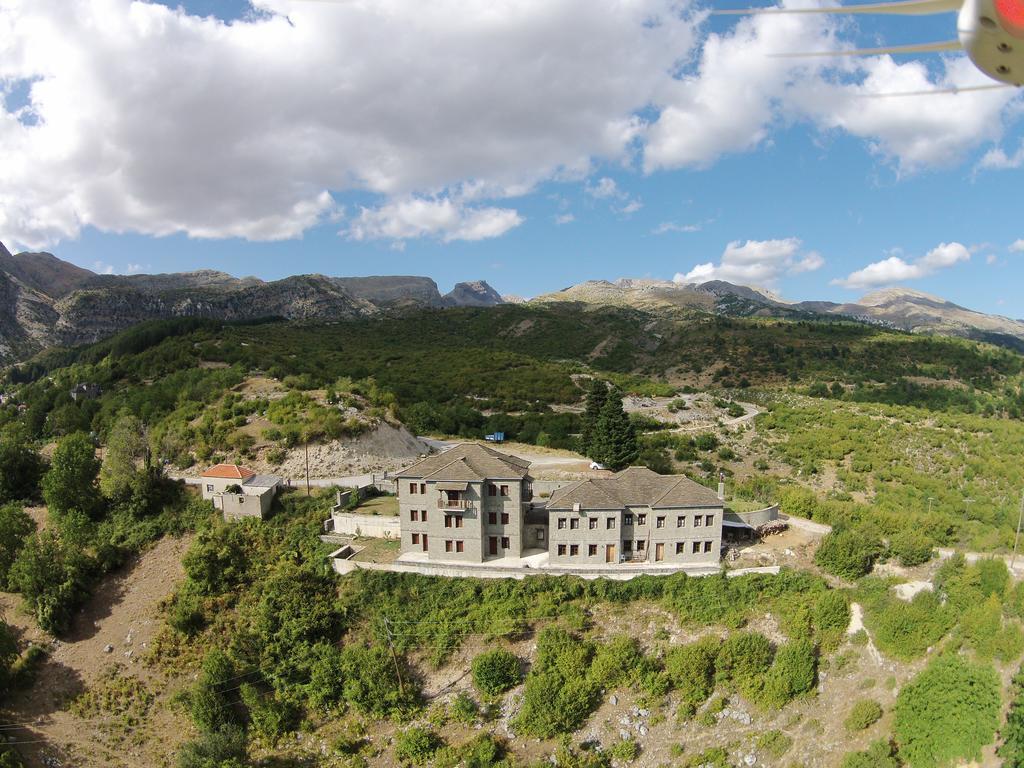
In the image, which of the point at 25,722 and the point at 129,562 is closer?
the point at 25,722

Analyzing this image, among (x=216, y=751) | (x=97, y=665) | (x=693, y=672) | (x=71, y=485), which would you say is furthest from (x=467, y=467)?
(x=71, y=485)

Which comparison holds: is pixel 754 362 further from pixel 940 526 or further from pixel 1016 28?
pixel 1016 28

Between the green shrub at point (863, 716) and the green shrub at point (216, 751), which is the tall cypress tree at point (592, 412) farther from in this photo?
the green shrub at point (216, 751)

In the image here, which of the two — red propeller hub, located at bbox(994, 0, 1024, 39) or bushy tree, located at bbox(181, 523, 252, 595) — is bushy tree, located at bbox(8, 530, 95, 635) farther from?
red propeller hub, located at bbox(994, 0, 1024, 39)

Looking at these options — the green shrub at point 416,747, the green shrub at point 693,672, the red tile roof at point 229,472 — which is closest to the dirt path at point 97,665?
the red tile roof at point 229,472

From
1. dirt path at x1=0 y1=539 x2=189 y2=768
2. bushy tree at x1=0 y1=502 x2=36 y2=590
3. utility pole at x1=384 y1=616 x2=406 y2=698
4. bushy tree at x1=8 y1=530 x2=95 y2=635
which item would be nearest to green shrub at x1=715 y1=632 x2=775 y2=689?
utility pole at x1=384 y1=616 x2=406 y2=698

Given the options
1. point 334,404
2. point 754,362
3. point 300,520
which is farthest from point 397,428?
point 754,362

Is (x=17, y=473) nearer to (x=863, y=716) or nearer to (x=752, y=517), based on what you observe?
(x=752, y=517)
